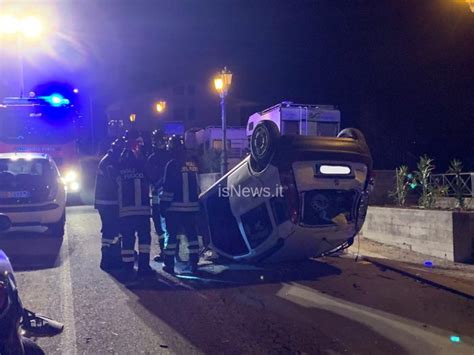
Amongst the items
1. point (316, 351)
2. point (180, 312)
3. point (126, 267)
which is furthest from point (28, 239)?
point (316, 351)

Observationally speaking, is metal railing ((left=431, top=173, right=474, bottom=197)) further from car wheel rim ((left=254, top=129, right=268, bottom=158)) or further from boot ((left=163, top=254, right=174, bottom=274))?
boot ((left=163, top=254, right=174, bottom=274))

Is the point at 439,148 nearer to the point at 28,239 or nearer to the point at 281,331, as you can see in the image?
the point at 28,239

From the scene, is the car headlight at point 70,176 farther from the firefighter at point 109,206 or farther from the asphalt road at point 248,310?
the firefighter at point 109,206

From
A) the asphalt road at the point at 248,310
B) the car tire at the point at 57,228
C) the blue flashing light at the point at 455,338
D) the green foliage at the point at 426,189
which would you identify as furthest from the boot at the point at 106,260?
the green foliage at the point at 426,189

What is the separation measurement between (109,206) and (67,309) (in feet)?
6.53

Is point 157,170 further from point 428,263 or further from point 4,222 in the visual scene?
point 428,263

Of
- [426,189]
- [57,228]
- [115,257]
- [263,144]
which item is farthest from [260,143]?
[57,228]

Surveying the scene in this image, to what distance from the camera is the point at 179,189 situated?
725 centimetres

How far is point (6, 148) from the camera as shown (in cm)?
1548

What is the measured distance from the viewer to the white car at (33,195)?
9398 millimetres

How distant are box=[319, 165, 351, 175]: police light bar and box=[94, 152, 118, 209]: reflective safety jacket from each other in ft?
9.27

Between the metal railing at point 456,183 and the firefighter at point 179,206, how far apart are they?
514 cm

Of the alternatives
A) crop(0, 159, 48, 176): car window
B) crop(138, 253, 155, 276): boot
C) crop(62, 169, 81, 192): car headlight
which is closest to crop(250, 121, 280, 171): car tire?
crop(138, 253, 155, 276): boot

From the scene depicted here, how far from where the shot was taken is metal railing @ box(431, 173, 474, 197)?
9727 millimetres
